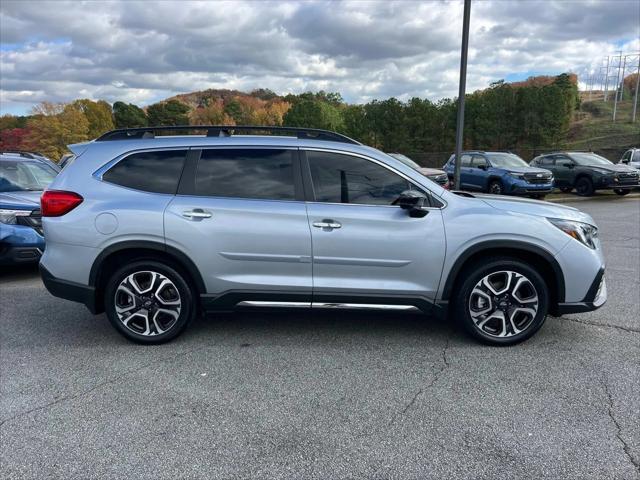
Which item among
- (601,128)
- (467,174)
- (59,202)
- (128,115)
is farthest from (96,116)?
(59,202)

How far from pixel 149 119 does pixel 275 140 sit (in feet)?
322

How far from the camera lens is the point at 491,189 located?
16516 millimetres

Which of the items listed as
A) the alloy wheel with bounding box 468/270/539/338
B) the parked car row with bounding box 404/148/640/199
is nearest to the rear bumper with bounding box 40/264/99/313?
the alloy wheel with bounding box 468/270/539/338

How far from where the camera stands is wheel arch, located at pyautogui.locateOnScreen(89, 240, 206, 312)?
4023 millimetres

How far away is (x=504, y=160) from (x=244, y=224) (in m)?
14.9

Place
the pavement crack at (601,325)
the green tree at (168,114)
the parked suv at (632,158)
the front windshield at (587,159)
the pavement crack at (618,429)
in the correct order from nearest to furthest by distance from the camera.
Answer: the pavement crack at (618,429)
the pavement crack at (601,325)
the front windshield at (587,159)
the parked suv at (632,158)
the green tree at (168,114)

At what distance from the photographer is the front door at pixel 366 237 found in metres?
3.95

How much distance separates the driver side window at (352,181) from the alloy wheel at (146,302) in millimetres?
1510

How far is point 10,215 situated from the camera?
616 cm

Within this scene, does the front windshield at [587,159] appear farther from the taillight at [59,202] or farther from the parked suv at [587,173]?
the taillight at [59,202]

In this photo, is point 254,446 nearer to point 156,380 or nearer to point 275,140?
point 156,380

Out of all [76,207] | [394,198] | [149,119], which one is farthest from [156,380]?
[149,119]

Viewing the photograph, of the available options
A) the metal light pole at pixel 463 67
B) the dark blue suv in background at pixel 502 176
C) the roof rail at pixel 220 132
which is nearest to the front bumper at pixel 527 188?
the dark blue suv in background at pixel 502 176

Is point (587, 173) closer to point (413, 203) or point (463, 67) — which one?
point (463, 67)
